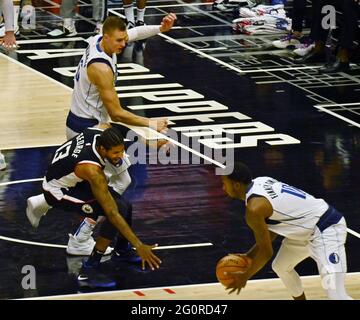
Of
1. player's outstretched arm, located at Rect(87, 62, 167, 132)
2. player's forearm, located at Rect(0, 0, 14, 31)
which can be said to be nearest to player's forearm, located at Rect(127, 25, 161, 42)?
player's outstretched arm, located at Rect(87, 62, 167, 132)

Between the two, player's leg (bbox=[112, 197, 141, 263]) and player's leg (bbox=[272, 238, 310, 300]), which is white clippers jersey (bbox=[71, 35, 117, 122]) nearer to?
player's leg (bbox=[112, 197, 141, 263])

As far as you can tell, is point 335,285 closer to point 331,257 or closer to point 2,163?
point 331,257

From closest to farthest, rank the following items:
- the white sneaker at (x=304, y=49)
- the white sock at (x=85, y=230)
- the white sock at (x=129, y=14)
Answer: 1. the white sock at (x=85, y=230)
2. the white sneaker at (x=304, y=49)
3. the white sock at (x=129, y=14)

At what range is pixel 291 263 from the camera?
12.7m

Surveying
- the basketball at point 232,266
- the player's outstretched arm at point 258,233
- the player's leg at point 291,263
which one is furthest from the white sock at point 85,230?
the player's outstretched arm at point 258,233

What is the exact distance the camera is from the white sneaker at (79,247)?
1448 centimetres

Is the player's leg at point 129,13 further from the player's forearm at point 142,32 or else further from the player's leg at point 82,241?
the player's leg at point 82,241

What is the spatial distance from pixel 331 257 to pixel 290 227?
427mm

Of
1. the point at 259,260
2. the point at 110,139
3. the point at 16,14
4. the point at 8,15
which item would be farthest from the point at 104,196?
the point at 16,14

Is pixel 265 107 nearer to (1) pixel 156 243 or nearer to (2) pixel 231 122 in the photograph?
(2) pixel 231 122

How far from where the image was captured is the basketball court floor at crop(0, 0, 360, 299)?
46.0ft

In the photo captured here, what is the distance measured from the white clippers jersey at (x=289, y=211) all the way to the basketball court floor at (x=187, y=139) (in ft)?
3.40

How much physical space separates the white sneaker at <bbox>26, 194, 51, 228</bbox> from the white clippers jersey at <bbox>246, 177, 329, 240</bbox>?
8.81ft

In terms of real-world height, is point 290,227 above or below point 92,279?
above
